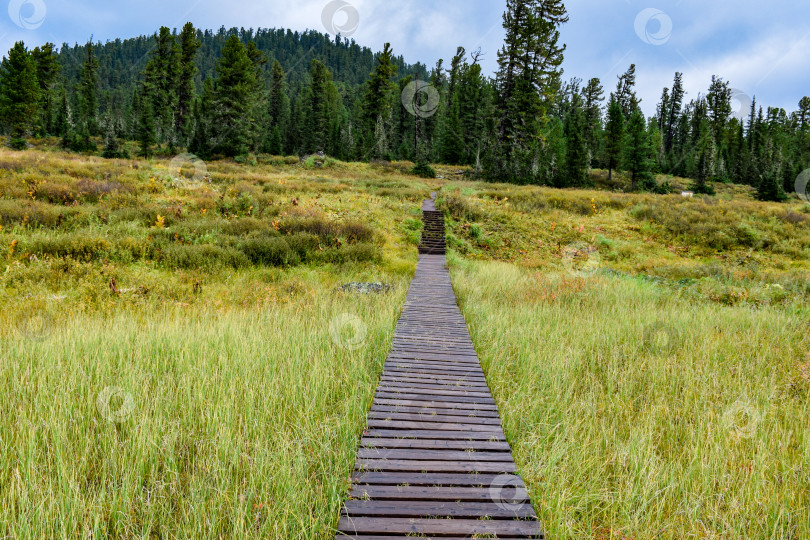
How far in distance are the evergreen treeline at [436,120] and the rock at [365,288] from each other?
30130 mm

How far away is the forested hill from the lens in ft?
416

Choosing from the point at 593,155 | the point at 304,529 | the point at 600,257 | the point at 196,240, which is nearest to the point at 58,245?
the point at 196,240

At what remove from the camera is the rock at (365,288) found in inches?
376

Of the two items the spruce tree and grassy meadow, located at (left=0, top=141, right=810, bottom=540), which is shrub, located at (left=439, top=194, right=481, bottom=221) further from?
the spruce tree

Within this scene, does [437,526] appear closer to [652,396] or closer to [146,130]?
[652,396]

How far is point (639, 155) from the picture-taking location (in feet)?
155

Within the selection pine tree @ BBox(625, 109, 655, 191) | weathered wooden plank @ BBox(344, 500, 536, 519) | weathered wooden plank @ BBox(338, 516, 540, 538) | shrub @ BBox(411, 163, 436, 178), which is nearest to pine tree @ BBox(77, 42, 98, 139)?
shrub @ BBox(411, 163, 436, 178)

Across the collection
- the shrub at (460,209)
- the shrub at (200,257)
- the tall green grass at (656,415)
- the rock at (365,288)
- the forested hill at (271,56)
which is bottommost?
the tall green grass at (656,415)

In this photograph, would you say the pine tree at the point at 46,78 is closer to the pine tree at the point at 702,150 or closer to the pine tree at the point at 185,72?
the pine tree at the point at 185,72

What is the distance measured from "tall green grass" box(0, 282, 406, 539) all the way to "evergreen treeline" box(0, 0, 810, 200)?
35.1 metres

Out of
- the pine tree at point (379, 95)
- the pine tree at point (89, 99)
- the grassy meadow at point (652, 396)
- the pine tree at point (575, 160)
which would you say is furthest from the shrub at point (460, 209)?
the pine tree at point (89, 99)

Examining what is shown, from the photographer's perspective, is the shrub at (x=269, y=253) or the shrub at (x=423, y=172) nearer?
the shrub at (x=269, y=253)

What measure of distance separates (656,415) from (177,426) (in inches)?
201

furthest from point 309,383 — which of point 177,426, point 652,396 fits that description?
point 652,396
